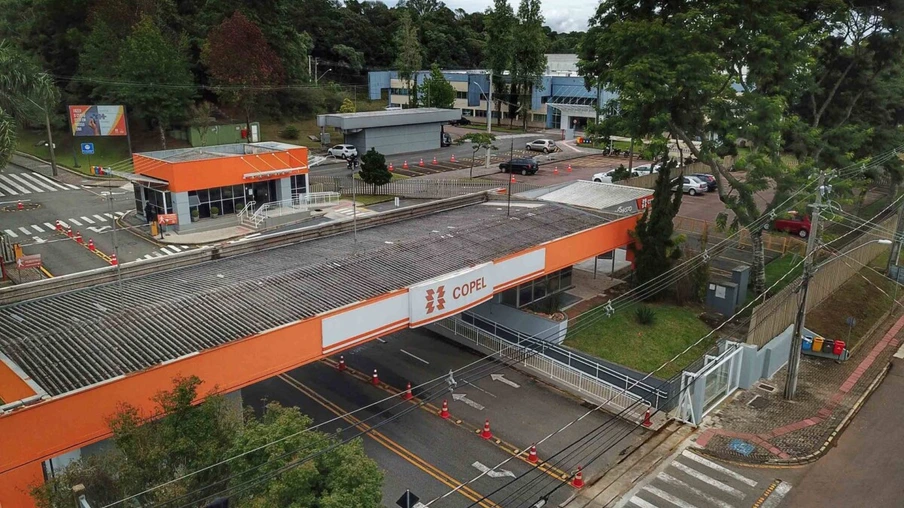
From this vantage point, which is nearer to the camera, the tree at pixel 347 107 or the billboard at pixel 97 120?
the billboard at pixel 97 120

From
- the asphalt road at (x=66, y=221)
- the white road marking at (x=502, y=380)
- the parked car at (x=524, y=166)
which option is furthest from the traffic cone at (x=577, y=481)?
the parked car at (x=524, y=166)

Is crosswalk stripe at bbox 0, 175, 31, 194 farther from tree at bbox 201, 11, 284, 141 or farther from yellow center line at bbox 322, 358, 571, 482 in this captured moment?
yellow center line at bbox 322, 358, 571, 482

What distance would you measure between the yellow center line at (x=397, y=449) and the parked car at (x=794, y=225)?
2989cm

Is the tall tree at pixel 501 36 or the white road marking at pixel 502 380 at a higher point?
the tall tree at pixel 501 36

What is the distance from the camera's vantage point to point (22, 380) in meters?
14.4

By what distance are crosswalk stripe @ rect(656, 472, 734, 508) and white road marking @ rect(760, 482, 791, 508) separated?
3.46ft

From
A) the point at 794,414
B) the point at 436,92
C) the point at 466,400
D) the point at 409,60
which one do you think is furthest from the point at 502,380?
the point at 409,60

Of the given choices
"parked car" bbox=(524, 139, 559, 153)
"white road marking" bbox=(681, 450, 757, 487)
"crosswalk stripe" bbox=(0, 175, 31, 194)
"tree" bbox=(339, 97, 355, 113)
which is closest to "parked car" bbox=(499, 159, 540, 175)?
"parked car" bbox=(524, 139, 559, 153)

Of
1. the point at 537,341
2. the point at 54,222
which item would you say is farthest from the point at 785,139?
the point at 54,222

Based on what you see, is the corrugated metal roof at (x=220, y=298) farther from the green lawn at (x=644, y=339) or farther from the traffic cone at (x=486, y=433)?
the traffic cone at (x=486, y=433)

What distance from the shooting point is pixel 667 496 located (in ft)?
58.7

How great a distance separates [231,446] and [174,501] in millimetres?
1734

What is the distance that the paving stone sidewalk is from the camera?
792 inches

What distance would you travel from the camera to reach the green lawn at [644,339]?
25297mm
